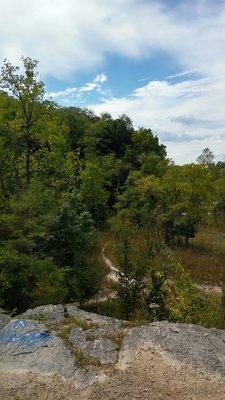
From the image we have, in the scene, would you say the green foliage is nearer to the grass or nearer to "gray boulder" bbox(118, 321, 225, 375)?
the grass

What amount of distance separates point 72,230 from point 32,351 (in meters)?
13.8

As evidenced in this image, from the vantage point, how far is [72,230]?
24.6 meters

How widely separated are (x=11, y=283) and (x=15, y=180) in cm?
780

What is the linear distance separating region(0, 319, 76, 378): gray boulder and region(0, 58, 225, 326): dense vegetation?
4399mm

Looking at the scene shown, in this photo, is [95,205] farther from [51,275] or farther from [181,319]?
Answer: [181,319]

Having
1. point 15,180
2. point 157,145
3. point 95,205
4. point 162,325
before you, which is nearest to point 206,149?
point 157,145

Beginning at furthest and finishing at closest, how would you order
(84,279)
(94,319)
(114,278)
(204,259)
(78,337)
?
(204,259), (114,278), (84,279), (94,319), (78,337)

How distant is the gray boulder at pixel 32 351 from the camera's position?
33.5ft

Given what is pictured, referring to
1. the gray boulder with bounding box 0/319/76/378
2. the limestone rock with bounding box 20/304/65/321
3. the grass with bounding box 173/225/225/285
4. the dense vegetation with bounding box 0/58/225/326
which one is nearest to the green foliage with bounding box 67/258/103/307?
the dense vegetation with bounding box 0/58/225/326

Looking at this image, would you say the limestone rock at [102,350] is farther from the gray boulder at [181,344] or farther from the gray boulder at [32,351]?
the gray boulder at [32,351]

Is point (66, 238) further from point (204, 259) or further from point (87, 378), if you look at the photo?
point (87, 378)

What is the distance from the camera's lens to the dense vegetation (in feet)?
57.7

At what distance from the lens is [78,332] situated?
11.2 m

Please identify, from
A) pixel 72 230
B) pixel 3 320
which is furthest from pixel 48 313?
pixel 72 230
